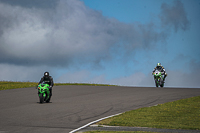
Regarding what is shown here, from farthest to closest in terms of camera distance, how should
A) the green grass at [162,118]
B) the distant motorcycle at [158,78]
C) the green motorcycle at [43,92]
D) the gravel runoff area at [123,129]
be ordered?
the distant motorcycle at [158,78] < the green motorcycle at [43,92] < the green grass at [162,118] < the gravel runoff area at [123,129]

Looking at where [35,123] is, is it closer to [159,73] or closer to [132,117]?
[132,117]

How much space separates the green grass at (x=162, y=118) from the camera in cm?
1152

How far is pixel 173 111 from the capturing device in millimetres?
15156

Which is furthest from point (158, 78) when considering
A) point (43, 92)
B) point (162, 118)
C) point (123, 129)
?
point (123, 129)

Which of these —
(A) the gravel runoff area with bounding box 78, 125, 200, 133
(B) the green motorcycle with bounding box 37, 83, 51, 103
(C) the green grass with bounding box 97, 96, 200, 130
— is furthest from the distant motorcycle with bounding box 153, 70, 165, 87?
(A) the gravel runoff area with bounding box 78, 125, 200, 133

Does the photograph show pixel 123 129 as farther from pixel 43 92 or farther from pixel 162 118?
pixel 43 92

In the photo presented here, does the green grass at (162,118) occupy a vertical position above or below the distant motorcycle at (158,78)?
below

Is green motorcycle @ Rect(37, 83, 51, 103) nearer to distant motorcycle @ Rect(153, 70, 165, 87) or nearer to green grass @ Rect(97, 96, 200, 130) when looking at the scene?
green grass @ Rect(97, 96, 200, 130)

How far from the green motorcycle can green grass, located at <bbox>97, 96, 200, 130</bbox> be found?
7.19m

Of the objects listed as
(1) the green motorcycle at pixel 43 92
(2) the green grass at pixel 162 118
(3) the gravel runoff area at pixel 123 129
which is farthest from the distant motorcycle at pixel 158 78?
(3) the gravel runoff area at pixel 123 129

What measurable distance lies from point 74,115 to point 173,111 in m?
4.76

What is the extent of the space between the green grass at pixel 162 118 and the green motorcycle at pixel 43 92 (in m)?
7.19

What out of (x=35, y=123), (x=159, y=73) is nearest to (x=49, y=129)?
(x=35, y=123)

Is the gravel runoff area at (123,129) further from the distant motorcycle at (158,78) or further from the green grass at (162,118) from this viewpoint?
the distant motorcycle at (158,78)
